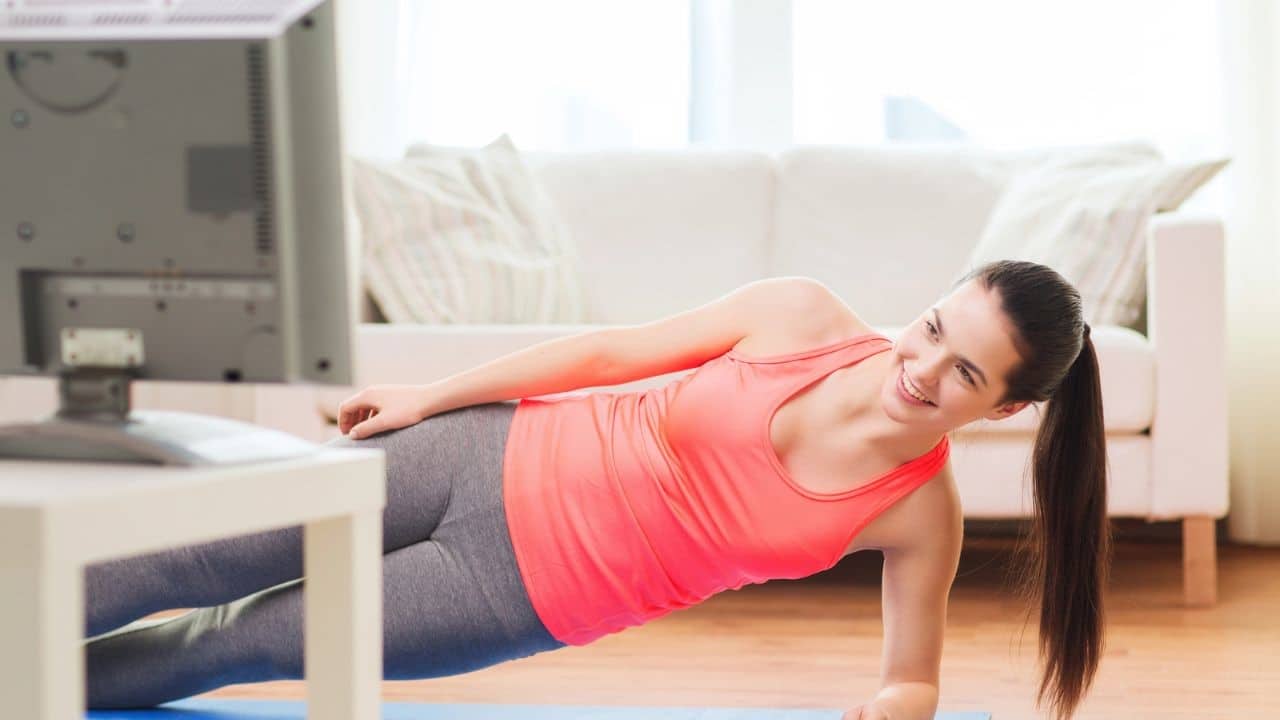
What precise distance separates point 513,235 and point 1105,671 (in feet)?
4.95

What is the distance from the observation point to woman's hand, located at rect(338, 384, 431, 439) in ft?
4.87

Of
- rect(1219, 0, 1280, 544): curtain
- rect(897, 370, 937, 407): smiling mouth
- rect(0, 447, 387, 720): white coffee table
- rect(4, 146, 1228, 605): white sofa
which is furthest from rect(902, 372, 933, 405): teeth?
rect(1219, 0, 1280, 544): curtain

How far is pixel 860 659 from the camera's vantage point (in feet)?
6.83

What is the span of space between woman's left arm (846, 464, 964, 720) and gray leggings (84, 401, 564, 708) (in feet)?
1.27

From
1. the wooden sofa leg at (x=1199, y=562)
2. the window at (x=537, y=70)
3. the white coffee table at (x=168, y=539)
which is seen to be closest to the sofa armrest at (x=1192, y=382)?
the wooden sofa leg at (x=1199, y=562)

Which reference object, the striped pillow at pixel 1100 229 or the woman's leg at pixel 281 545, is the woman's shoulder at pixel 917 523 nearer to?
the woman's leg at pixel 281 545

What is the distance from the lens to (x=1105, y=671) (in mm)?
2008

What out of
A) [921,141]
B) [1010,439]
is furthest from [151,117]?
[921,141]

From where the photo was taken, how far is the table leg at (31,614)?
26.6 inches

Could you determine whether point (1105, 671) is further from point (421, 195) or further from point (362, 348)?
point (421, 195)

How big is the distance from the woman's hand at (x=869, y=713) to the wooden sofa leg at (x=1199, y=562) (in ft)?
4.26

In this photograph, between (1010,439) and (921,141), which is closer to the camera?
(1010,439)

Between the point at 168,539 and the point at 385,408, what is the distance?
76 centimetres

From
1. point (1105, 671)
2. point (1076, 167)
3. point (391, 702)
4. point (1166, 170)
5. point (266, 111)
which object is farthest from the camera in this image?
point (1076, 167)
